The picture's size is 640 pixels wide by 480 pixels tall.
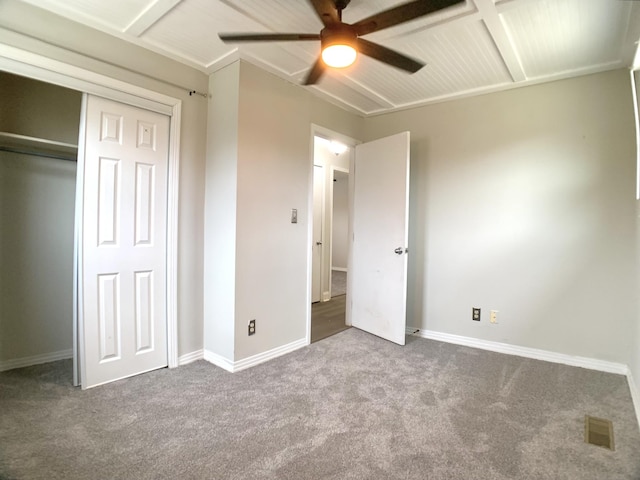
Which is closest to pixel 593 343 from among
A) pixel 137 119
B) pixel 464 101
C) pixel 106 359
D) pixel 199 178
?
pixel 464 101

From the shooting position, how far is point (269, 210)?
9.05 feet

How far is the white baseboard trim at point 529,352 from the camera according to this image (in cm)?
257

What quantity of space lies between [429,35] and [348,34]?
892 mm

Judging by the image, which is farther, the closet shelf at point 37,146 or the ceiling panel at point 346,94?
the ceiling panel at point 346,94

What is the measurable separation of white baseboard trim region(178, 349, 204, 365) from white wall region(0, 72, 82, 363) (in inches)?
38.3

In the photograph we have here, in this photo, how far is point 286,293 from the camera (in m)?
2.94

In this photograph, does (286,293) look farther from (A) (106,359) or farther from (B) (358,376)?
(A) (106,359)

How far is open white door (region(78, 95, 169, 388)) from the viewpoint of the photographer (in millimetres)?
2188

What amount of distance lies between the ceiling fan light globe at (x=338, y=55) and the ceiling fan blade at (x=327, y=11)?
Answer: 0.34 ft

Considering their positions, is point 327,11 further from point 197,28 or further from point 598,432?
point 598,432

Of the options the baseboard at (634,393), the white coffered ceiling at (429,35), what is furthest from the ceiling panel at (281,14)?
the baseboard at (634,393)

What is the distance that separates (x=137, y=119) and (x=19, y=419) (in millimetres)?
2016

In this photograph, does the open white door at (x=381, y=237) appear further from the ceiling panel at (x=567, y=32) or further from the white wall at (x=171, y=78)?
the white wall at (x=171, y=78)

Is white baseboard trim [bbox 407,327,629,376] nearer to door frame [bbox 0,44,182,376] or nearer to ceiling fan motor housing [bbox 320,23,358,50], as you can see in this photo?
door frame [bbox 0,44,182,376]
